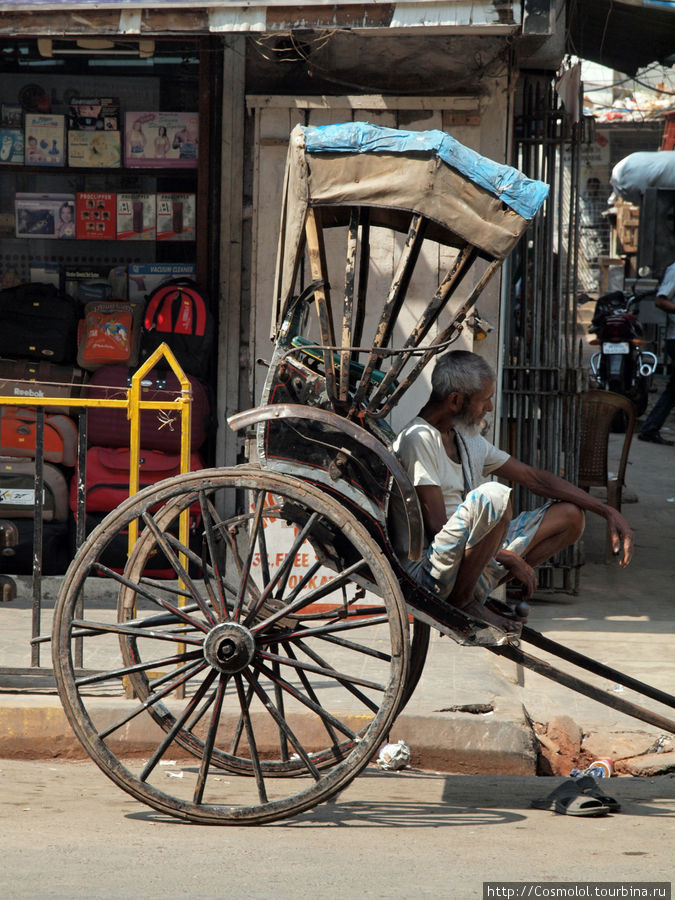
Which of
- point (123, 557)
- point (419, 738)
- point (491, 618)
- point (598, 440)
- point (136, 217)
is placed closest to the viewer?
point (491, 618)

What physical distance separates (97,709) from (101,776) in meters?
0.36

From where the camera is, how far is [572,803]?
11.5ft

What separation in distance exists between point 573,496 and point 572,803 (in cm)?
101

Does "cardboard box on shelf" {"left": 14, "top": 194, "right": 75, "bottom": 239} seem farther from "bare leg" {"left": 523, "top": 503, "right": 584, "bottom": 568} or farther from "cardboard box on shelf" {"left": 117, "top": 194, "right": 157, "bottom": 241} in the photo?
"bare leg" {"left": 523, "top": 503, "right": 584, "bottom": 568}

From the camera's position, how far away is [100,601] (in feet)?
20.5

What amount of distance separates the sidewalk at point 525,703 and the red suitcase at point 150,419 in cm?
90

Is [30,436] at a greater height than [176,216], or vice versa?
[176,216]

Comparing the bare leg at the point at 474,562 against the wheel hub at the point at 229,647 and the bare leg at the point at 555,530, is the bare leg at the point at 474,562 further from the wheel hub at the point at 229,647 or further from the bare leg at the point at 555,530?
the wheel hub at the point at 229,647

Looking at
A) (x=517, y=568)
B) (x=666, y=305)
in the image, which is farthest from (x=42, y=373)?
(x=666, y=305)

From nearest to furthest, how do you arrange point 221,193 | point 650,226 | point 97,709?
point 97,709 < point 221,193 < point 650,226

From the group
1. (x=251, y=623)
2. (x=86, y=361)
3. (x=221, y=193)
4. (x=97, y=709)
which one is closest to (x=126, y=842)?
(x=251, y=623)

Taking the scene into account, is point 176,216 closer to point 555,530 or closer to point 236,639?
point 555,530

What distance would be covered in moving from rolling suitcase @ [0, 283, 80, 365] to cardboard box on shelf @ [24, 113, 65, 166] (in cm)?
86

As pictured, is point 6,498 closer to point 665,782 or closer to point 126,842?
point 126,842
